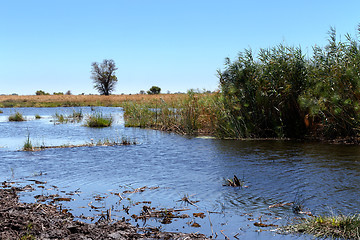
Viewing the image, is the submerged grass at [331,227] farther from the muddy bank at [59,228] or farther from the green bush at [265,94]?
the green bush at [265,94]

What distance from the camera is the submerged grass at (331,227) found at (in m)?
5.50

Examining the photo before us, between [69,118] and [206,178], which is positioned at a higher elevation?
[69,118]

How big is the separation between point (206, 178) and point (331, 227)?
474cm

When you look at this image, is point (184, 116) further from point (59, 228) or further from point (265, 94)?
point (59, 228)

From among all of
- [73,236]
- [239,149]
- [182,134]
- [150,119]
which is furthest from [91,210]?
[150,119]

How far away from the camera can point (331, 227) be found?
18.7 feet

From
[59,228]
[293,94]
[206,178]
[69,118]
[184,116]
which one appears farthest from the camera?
[69,118]

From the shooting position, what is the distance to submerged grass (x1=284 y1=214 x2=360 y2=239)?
5.50 m

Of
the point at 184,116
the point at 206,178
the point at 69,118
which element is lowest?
the point at 206,178

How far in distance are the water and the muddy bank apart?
521 millimetres

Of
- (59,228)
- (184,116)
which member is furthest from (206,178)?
(184,116)

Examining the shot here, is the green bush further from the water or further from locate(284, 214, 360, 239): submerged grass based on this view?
locate(284, 214, 360, 239): submerged grass

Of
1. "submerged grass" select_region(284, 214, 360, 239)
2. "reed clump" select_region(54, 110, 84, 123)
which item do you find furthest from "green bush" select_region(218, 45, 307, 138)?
"reed clump" select_region(54, 110, 84, 123)

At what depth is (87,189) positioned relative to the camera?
884 cm
